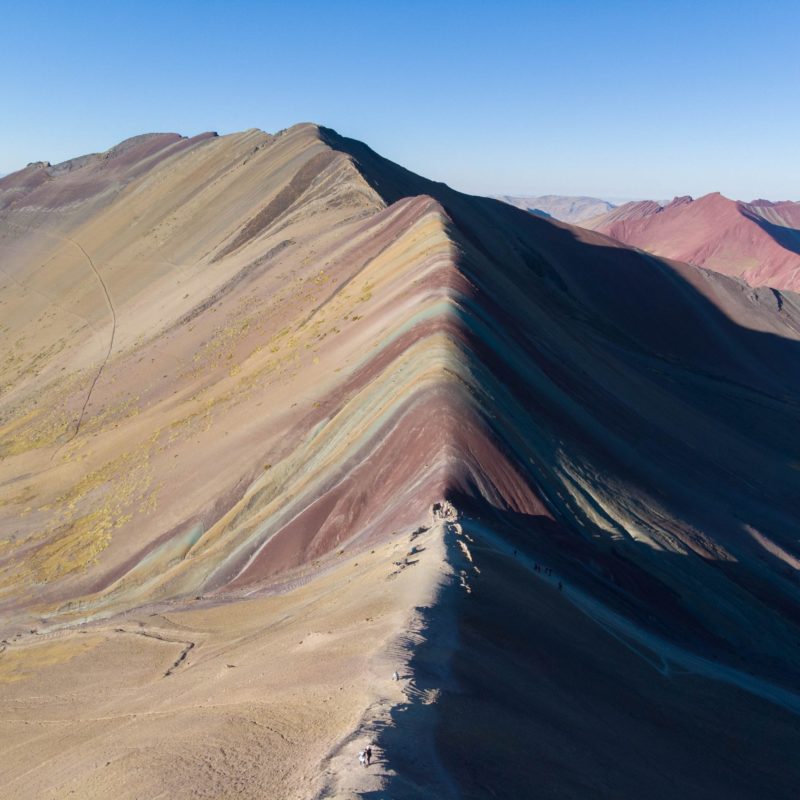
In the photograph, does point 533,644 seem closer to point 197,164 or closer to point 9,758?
point 9,758

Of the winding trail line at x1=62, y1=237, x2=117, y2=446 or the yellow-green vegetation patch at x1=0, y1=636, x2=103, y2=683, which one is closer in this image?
the yellow-green vegetation patch at x1=0, y1=636, x2=103, y2=683

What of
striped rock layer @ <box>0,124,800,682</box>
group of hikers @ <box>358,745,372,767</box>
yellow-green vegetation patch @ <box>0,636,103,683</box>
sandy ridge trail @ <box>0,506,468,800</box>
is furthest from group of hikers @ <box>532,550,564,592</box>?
yellow-green vegetation patch @ <box>0,636,103,683</box>

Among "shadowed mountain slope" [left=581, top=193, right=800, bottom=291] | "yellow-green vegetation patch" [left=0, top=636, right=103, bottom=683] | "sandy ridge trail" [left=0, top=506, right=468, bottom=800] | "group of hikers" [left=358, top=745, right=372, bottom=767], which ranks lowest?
"yellow-green vegetation patch" [left=0, top=636, right=103, bottom=683]

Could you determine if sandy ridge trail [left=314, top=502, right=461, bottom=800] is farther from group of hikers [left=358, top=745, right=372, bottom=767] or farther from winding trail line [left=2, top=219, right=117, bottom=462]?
winding trail line [left=2, top=219, right=117, bottom=462]

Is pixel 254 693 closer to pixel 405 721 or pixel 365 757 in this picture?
pixel 405 721

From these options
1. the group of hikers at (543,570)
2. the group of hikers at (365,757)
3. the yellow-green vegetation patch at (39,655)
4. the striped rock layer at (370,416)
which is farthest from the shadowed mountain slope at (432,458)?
the yellow-green vegetation patch at (39,655)

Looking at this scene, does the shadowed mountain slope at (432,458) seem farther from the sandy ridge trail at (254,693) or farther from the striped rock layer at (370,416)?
the sandy ridge trail at (254,693)

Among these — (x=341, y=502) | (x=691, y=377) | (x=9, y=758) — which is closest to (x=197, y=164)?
(x=691, y=377)
